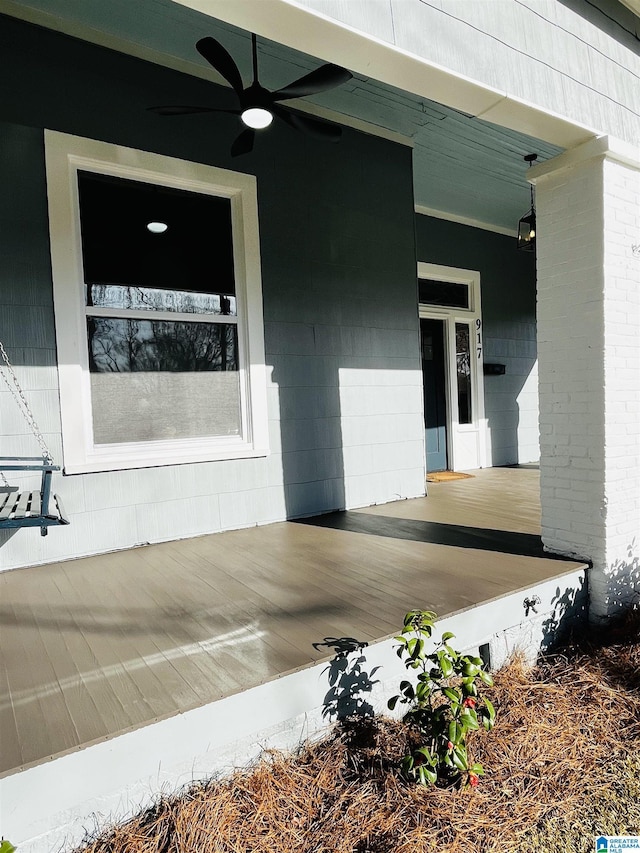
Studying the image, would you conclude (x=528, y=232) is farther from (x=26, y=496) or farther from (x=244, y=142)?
(x=26, y=496)

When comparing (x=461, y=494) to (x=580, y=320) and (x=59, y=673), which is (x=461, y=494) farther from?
(x=59, y=673)

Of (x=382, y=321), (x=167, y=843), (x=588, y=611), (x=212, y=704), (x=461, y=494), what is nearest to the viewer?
(x=167, y=843)

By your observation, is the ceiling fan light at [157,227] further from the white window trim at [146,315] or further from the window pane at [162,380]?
the window pane at [162,380]

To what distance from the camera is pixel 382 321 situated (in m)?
4.73

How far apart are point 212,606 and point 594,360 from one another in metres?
2.33

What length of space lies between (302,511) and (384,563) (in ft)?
4.30

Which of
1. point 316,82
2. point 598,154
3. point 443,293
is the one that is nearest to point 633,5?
point 598,154

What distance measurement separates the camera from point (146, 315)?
358 cm

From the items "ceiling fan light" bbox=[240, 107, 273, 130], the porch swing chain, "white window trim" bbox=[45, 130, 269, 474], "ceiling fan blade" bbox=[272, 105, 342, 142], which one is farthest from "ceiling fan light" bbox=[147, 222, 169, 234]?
the porch swing chain

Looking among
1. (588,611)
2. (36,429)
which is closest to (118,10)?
(36,429)

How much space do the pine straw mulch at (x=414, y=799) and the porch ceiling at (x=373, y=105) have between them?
2.76 meters

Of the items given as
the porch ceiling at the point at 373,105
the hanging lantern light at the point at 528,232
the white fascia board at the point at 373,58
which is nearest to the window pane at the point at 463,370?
the hanging lantern light at the point at 528,232

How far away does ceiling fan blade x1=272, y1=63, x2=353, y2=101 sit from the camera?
9.27 feet

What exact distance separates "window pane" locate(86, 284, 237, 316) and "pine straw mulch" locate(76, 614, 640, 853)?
8.99 feet
